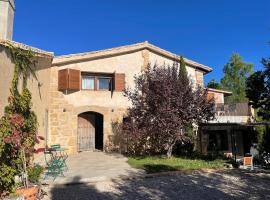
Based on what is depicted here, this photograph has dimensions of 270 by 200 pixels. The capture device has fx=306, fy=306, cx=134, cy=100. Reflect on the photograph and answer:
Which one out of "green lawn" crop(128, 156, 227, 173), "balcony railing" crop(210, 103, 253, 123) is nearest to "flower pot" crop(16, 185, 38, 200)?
"green lawn" crop(128, 156, 227, 173)

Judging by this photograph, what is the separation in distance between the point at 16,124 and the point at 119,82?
9839 mm

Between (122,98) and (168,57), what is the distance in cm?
433

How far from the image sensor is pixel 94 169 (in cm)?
1160

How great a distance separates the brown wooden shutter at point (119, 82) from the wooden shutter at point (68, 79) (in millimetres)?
2110

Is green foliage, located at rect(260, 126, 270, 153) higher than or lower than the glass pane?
lower

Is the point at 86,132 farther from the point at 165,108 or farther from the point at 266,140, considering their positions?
the point at 266,140

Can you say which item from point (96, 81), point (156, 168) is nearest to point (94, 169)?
point (156, 168)

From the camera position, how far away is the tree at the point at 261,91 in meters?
12.3

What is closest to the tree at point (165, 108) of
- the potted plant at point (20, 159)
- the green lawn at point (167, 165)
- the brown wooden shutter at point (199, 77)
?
the green lawn at point (167, 165)

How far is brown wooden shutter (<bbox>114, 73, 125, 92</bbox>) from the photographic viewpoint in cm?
1727

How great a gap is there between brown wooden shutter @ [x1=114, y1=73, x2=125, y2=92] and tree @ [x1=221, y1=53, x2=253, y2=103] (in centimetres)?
2716

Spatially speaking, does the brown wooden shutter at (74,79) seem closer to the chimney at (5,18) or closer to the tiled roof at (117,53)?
the tiled roof at (117,53)

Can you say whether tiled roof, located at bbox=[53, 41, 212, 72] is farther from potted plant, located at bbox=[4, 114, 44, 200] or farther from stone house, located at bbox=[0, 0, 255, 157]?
potted plant, located at bbox=[4, 114, 44, 200]

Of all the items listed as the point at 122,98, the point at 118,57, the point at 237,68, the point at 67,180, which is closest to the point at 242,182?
the point at 67,180
